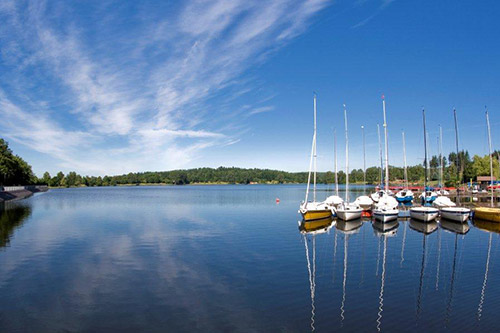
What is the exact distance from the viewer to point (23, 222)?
43.2 meters

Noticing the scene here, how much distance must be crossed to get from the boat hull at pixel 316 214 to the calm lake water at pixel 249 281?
677 centimetres

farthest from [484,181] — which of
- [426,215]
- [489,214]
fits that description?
[426,215]

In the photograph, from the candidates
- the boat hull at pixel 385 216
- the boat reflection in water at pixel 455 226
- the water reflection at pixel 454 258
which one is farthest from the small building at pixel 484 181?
the boat hull at pixel 385 216

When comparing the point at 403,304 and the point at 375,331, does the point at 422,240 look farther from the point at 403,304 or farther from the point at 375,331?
the point at 375,331

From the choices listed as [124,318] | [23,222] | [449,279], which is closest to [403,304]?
[449,279]

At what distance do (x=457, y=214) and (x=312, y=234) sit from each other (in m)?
20.1

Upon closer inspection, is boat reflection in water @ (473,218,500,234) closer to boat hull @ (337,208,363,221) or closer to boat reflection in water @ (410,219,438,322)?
boat reflection in water @ (410,219,438,322)

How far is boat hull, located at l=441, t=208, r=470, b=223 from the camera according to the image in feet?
134

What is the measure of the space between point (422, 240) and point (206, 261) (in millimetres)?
20882

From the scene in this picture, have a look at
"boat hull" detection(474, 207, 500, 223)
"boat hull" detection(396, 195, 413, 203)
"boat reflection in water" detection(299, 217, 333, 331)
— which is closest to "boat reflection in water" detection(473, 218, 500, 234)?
"boat hull" detection(474, 207, 500, 223)

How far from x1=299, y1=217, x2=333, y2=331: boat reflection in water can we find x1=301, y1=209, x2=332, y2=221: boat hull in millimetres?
510

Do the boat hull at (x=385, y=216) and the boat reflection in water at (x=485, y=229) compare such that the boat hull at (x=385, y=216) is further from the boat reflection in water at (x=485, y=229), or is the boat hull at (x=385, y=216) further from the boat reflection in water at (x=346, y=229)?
the boat reflection in water at (x=485, y=229)

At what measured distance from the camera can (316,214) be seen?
139 feet

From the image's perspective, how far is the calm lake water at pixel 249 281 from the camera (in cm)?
1359
